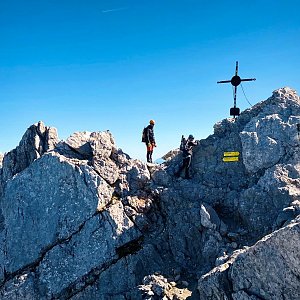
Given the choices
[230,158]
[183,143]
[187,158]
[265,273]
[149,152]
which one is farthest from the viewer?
[149,152]

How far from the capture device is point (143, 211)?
24.9 metres

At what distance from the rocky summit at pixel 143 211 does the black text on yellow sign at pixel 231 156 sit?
120 mm

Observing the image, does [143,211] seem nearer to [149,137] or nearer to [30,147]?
[149,137]

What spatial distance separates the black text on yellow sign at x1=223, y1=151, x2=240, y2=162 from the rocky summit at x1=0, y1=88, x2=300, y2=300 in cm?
12

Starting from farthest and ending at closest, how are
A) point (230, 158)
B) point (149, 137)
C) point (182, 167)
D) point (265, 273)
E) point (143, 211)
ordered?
point (149, 137) → point (182, 167) → point (230, 158) → point (143, 211) → point (265, 273)

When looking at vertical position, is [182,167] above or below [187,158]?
below

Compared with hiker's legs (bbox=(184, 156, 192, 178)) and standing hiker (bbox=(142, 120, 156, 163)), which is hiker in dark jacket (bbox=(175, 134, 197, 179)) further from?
standing hiker (bbox=(142, 120, 156, 163))

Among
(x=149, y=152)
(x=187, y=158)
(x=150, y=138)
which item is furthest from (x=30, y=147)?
(x=187, y=158)

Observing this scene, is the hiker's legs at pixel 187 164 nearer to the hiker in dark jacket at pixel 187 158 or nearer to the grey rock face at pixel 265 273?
the hiker in dark jacket at pixel 187 158

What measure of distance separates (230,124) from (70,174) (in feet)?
45.8

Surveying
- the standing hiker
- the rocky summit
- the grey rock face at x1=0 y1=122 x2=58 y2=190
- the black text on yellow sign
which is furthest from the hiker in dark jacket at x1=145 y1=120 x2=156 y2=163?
the grey rock face at x1=0 y1=122 x2=58 y2=190

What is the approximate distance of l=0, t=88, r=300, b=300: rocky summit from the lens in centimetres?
2158

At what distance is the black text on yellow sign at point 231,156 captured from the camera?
2612cm

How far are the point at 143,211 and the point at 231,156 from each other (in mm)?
8244
